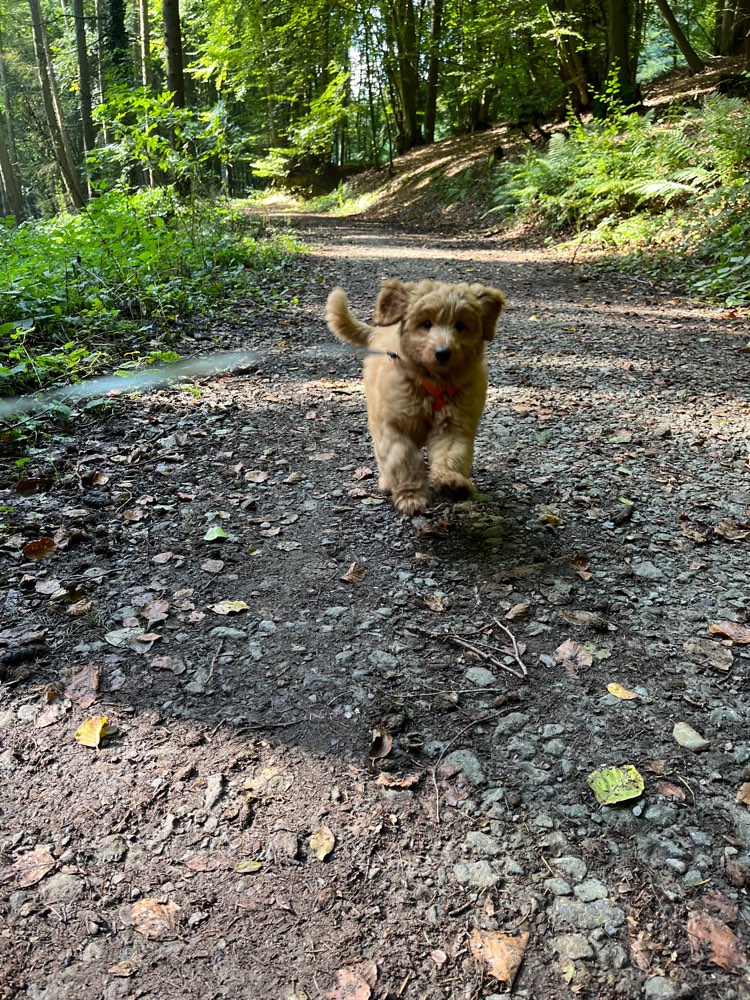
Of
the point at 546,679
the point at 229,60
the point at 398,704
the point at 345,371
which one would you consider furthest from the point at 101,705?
the point at 229,60

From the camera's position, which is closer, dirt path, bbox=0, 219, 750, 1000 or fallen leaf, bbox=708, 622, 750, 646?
dirt path, bbox=0, 219, 750, 1000

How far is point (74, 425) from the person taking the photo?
5.61m

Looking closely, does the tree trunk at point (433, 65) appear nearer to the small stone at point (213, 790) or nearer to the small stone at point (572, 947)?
the small stone at point (213, 790)

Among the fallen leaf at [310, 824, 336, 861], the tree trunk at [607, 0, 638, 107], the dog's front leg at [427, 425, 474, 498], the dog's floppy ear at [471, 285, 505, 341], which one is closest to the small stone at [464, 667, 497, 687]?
the fallen leaf at [310, 824, 336, 861]

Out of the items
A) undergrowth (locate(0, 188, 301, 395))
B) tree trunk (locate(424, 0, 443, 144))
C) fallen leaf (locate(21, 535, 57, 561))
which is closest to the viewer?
fallen leaf (locate(21, 535, 57, 561))

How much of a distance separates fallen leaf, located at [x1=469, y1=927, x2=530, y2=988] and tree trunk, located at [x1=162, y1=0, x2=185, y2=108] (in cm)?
1546

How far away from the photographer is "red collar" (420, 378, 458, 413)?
398 cm

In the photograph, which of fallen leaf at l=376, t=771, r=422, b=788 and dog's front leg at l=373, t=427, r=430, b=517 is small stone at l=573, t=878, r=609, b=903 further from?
dog's front leg at l=373, t=427, r=430, b=517

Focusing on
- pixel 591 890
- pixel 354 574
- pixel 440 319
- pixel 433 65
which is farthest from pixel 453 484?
pixel 433 65

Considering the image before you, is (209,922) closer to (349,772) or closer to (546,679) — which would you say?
(349,772)

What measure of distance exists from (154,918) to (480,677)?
1570mm

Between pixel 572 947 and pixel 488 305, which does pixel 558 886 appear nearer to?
pixel 572 947

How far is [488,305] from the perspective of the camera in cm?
405

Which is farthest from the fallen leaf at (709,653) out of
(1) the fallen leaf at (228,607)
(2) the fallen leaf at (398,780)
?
(1) the fallen leaf at (228,607)
